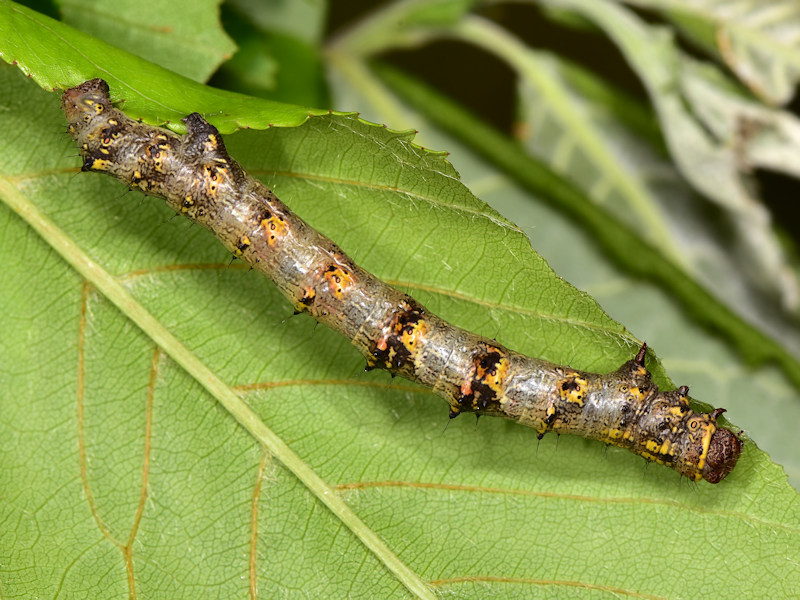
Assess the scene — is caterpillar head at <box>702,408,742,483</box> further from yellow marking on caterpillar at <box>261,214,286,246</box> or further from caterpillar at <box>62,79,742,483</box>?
yellow marking on caterpillar at <box>261,214,286,246</box>

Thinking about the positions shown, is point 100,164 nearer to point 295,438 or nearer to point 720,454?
point 295,438

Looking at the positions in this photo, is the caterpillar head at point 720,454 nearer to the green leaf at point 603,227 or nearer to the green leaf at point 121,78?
the green leaf at point 603,227

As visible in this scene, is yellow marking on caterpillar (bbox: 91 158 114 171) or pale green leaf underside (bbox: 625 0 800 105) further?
pale green leaf underside (bbox: 625 0 800 105)

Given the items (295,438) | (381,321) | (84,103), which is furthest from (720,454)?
(84,103)

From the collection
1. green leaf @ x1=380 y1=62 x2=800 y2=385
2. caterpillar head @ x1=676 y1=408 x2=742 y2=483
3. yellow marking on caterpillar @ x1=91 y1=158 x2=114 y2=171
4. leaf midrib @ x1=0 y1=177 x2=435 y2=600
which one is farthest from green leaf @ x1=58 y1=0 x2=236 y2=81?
caterpillar head @ x1=676 y1=408 x2=742 y2=483

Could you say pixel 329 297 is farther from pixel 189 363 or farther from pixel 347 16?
pixel 347 16
